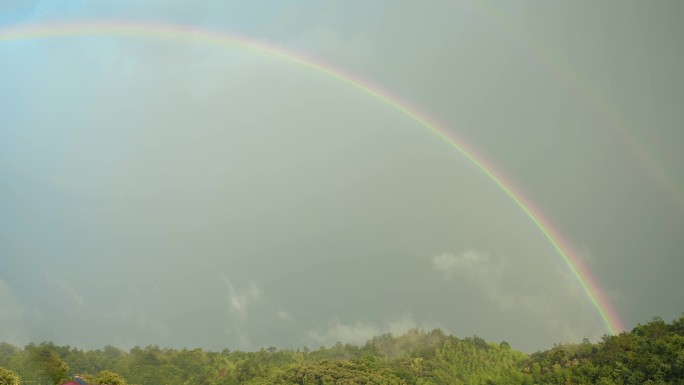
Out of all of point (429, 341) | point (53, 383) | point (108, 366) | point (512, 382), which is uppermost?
point (429, 341)

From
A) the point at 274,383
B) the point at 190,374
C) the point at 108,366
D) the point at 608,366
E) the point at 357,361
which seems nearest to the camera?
the point at 608,366

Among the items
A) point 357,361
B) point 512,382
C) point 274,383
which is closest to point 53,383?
point 274,383

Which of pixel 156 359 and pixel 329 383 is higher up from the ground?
pixel 156 359

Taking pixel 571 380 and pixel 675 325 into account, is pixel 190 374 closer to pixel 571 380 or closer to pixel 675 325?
pixel 571 380

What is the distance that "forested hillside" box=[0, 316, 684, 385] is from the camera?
4944cm

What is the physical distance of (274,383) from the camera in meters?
65.4

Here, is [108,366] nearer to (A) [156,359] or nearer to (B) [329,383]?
(A) [156,359]

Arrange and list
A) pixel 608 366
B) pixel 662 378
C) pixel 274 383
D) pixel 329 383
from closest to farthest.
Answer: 1. pixel 662 378
2. pixel 608 366
3. pixel 329 383
4. pixel 274 383

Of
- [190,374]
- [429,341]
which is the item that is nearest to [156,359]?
[190,374]

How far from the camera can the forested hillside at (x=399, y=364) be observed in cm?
4944

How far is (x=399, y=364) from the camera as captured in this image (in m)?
78.9

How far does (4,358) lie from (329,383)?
6338 centimetres

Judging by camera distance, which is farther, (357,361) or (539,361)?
(357,361)

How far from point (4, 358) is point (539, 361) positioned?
3288 inches
